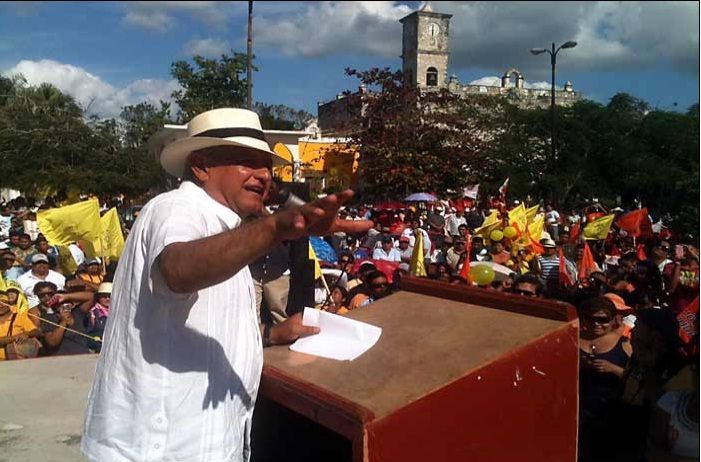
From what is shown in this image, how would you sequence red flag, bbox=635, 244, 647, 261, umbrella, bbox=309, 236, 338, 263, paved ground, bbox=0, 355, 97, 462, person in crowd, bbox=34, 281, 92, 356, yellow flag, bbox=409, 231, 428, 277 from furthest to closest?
umbrella, bbox=309, 236, 338, 263, red flag, bbox=635, 244, 647, 261, yellow flag, bbox=409, 231, 428, 277, person in crowd, bbox=34, 281, 92, 356, paved ground, bbox=0, 355, 97, 462

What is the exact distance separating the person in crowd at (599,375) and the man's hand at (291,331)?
202 cm

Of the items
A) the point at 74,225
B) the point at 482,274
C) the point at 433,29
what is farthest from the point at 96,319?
the point at 433,29

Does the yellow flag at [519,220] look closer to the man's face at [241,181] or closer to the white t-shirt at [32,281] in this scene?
the white t-shirt at [32,281]

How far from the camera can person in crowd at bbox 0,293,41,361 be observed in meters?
6.96

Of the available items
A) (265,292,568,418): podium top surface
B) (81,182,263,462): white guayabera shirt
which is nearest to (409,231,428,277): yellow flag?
(265,292,568,418): podium top surface

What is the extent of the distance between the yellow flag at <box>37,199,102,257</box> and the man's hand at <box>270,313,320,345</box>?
7770mm

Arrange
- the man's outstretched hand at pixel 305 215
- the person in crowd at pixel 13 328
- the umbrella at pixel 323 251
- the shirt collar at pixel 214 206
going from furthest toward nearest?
the umbrella at pixel 323 251, the person in crowd at pixel 13 328, the shirt collar at pixel 214 206, the man's outstretched hand at pixel 305 215

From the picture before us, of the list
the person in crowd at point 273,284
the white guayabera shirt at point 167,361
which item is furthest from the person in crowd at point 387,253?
the white guayabera shirt at point 167,361

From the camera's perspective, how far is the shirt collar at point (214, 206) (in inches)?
86.0

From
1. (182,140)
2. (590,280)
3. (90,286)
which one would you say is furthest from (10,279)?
(182,140)

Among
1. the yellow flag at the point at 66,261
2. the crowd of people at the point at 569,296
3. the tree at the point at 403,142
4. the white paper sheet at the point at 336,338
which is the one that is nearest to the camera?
the white paper sheet at the point at 336,338

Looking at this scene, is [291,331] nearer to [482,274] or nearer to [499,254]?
[482,274]

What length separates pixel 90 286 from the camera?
885cm

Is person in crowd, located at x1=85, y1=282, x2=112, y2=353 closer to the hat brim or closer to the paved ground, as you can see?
the paved ground
